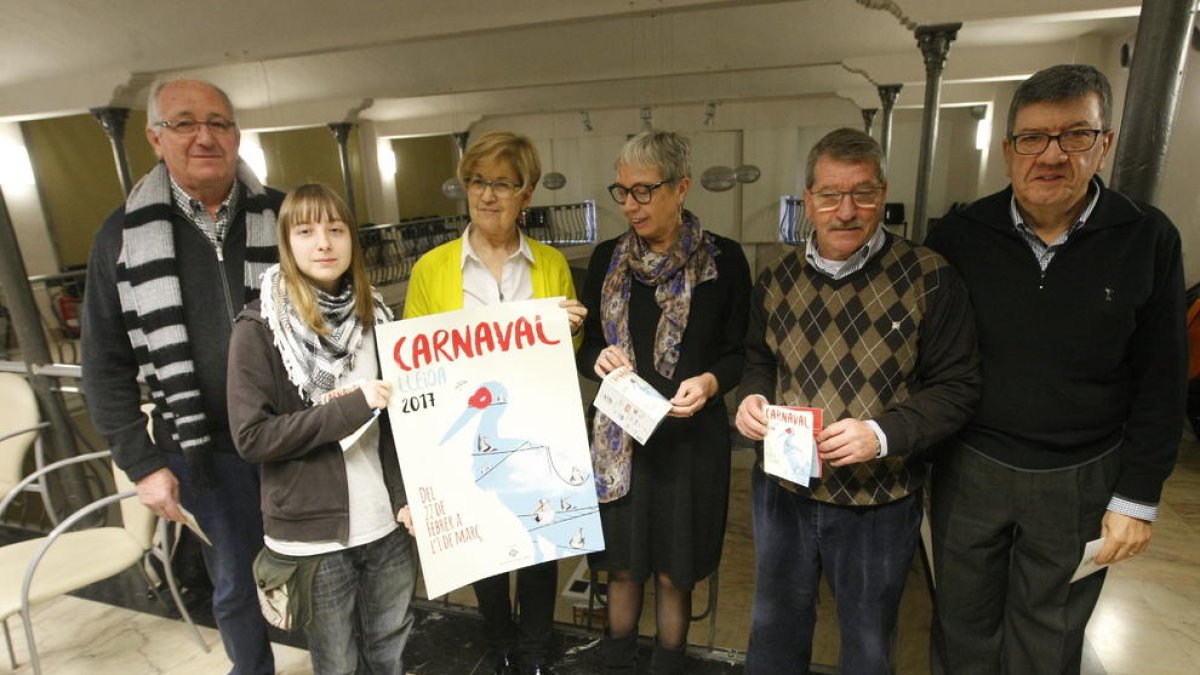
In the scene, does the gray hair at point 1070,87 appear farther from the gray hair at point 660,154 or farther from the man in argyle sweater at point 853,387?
the gray hair at point 660,154

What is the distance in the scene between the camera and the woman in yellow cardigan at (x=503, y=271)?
1587 mm

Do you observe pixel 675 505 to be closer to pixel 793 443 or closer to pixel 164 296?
pixel 793 443

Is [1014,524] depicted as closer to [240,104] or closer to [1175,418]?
[1175,418]

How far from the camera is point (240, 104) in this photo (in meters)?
9.48

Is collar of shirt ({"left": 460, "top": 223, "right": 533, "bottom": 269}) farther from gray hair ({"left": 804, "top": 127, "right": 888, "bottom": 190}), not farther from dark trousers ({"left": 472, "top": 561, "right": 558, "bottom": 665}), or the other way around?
dark trousers ({"left": 472, "top": 561, "right": 558, "bottom": 665})

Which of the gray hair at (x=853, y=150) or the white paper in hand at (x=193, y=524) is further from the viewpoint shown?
the white paper in hand at (x=193, y=524)

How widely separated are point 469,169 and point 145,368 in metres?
0.97

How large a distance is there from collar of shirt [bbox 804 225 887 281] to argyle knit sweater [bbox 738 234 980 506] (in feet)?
0.04

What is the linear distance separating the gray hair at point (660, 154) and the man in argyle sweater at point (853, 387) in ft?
1.05

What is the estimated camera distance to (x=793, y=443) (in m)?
1.33

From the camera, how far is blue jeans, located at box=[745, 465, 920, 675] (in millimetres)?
1453

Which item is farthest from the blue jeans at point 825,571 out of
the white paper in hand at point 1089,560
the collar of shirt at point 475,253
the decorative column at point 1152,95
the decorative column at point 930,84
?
the decorative column at point 930,84

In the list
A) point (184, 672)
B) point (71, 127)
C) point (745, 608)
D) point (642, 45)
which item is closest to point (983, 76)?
point (642, 45)

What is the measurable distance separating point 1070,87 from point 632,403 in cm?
113
